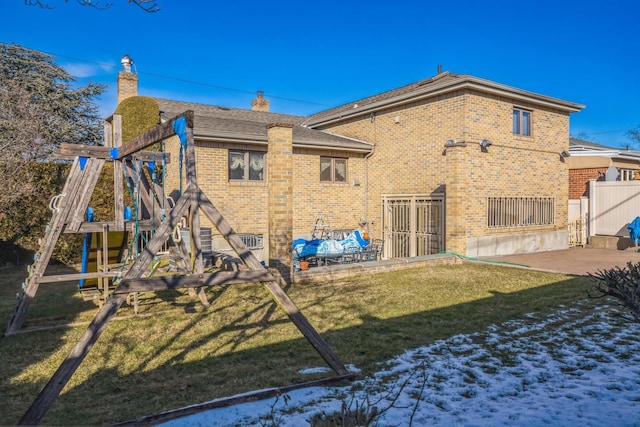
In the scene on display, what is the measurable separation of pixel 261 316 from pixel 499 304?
4192 millimetres

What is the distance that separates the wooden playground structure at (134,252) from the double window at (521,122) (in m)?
12.4

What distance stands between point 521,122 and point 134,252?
1350 cm

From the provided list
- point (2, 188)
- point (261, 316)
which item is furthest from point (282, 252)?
point (2, 188)

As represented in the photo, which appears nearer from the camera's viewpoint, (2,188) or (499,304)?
(499,304)

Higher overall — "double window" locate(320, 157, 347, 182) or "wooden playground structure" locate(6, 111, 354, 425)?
"double window" locate(320, 157, 347, 182)

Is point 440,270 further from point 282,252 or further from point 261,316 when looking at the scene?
point 261,316

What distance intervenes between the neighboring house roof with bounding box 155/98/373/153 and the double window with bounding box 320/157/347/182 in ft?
2.00

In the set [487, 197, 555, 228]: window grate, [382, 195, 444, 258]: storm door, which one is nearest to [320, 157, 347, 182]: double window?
[382, 195, 444, 258]: storm door

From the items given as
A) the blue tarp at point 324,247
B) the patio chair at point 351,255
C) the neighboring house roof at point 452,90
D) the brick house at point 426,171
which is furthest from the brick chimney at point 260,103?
the patio chair at point 351,255

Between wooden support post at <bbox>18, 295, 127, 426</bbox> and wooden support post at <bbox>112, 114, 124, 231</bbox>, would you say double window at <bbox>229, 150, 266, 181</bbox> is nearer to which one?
wooden support post at <bbox>112, 114, 124, 231</bbox>

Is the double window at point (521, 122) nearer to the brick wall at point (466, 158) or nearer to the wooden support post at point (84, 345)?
the brick wall at point (466, 158)

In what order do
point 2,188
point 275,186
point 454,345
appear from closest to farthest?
point 454,345 < point 275,186 < point 2,188

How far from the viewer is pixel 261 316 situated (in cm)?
714

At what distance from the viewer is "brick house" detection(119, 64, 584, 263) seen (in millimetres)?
13648
